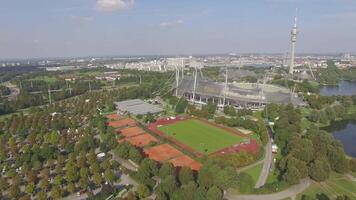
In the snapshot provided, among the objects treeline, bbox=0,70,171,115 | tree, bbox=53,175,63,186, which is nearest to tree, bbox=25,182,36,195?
tree, bbox=53,175,63,186

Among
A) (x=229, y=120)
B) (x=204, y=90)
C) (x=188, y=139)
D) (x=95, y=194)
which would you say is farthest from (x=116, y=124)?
(x=204, y=90)

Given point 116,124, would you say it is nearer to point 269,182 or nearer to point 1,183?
point 1,183

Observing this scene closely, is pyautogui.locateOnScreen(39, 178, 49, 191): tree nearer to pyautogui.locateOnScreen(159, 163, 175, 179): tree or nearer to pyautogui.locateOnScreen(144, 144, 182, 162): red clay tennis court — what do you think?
pyautogui.locateOnScreen(159, 163, 175, 179): tree

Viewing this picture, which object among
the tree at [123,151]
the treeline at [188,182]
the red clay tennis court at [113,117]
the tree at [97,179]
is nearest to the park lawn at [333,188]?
the treeline at [188,182]

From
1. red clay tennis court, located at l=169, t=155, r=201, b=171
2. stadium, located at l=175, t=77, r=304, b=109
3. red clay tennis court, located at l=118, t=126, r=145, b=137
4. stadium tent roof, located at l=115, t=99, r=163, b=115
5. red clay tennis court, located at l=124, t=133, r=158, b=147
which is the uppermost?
stadium, located at l=175, t=77, r=304, b=109

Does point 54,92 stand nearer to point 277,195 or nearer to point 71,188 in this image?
point 71,188

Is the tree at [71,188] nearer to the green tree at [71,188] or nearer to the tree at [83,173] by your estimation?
the green tree at [71,188]
